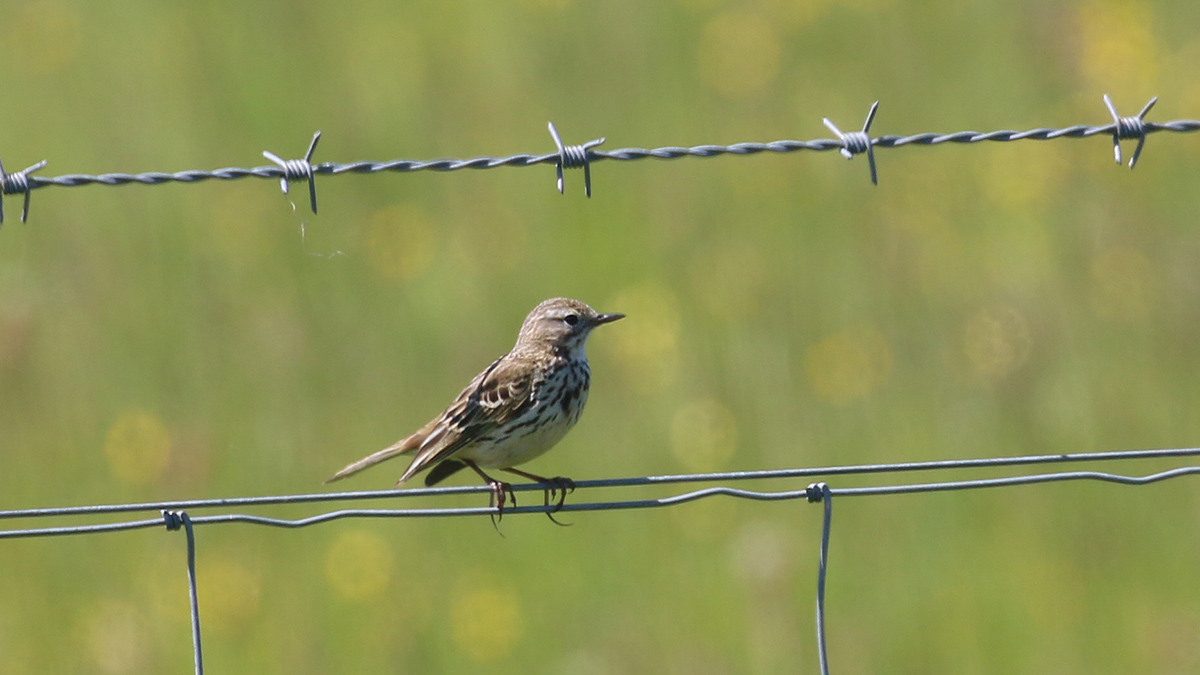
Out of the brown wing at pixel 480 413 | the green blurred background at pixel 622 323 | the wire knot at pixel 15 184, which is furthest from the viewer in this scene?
the green blurred background at pixel 622 323

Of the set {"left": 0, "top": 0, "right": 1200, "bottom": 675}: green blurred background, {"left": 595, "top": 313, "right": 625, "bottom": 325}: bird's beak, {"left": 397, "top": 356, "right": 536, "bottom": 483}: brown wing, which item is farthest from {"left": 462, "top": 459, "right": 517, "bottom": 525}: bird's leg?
{"left": 0, "top": 0, "right": 1200, "bottom": 675}: green blurred background

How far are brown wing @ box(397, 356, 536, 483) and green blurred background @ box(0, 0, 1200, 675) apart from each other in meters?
1.65

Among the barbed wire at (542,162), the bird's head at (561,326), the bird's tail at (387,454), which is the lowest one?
the bird's tail at (387,454)

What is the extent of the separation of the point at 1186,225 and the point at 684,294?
12.4 feet

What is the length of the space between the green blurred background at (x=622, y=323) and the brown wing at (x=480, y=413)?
1.65 metres

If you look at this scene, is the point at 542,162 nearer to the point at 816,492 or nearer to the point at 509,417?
the point at 816,492

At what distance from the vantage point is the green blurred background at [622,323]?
9.09 meters

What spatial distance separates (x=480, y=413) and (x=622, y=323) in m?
3.74

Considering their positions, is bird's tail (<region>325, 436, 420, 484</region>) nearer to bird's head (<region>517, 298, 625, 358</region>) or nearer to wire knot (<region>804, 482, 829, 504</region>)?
bird's head (<region>517, 298, 625, 358</region>)

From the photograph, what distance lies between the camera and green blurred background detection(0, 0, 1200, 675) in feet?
29.8

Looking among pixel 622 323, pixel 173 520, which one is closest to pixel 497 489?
pixel 173 520

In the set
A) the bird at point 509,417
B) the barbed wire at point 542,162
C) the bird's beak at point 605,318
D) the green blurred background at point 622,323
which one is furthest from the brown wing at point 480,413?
the barbed wire at point 542,162

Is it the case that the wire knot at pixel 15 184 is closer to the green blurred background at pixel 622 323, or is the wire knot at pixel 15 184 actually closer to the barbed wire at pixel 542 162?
the barbed wire at pixel 542 162

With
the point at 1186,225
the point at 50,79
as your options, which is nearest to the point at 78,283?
the point at 50,79
